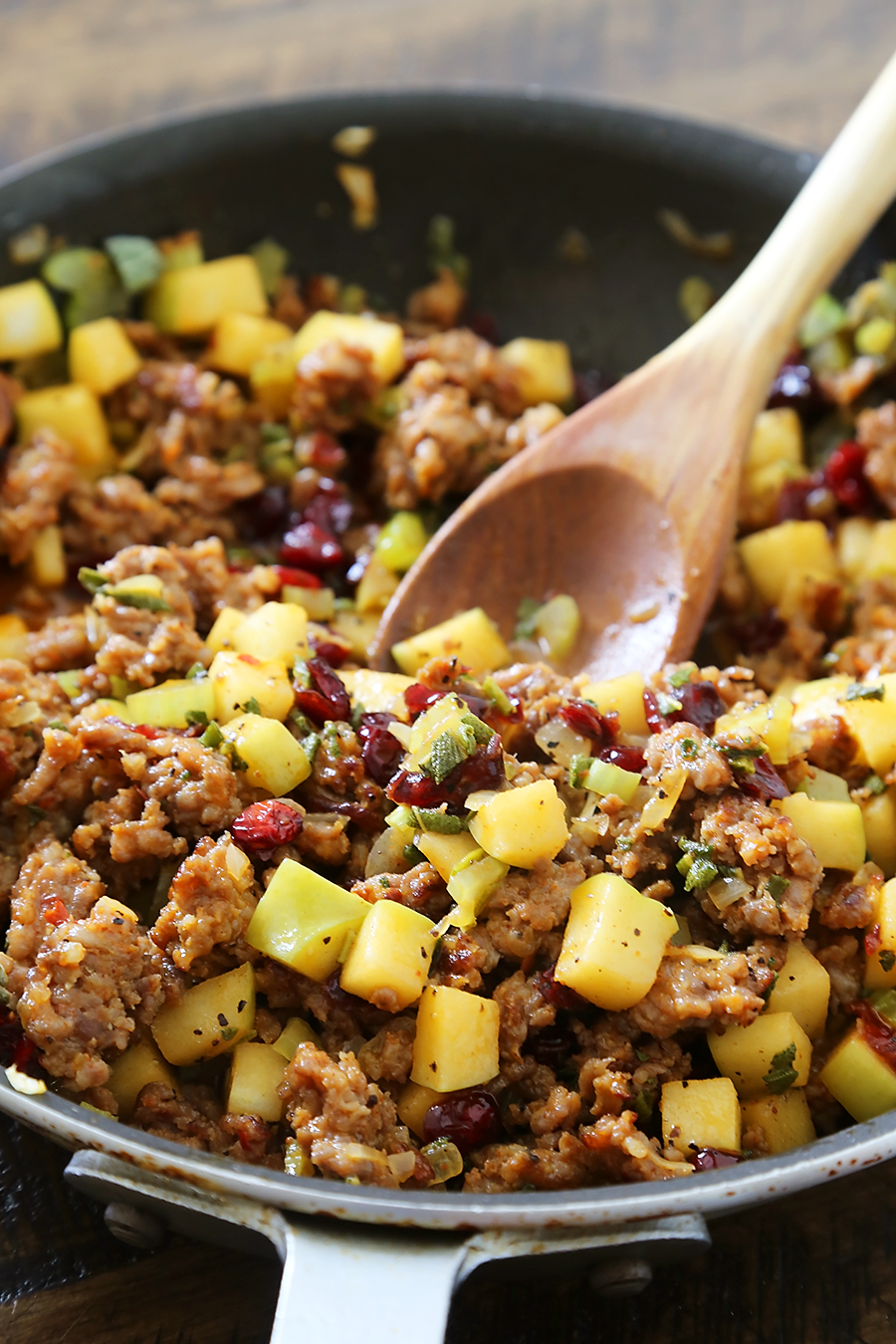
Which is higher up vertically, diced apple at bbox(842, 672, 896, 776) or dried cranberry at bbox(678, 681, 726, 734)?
diced apple at bbox(842, 672, 896, 776)

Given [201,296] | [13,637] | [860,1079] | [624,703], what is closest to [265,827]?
[624,703]

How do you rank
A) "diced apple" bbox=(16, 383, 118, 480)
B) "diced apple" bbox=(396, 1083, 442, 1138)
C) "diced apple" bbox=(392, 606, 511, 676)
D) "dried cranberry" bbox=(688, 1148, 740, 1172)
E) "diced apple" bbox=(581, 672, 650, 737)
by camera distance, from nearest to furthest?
"dried cranberry" bbox=(688, 1148, 740, 1172)
"diced apple" bbox=(396, 1083, 442, 1138)
"diced apple" bbox=(581, 672, 650, 737)
"diced apple" bbox=(392, 606, 511, 676)
"diced apple" bbox=(16, 383, 118, 480)

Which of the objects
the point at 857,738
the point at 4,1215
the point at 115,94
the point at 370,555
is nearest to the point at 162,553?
the point at 370,555

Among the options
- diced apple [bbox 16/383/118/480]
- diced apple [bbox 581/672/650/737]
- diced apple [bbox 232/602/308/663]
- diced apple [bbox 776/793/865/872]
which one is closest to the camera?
diced apple [bbox 776/793/865/872]

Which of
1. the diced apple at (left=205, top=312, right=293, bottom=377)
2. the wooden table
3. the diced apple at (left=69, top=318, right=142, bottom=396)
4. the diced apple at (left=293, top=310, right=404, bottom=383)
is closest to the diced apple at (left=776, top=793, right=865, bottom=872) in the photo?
the diced apple at (left=293, top=310, right=404, bottom=383)

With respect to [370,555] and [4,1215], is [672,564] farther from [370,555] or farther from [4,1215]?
[4,1215]

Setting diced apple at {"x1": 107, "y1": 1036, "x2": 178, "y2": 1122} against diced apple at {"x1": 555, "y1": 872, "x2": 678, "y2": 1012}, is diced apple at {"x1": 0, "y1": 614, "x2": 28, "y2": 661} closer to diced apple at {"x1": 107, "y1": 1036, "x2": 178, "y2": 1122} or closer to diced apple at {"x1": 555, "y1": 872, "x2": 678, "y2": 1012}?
diced apple at {"x1": 107, "y1": 1036, "x2": 178, "y2": 1122}

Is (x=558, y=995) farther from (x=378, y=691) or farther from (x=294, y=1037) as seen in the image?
(x=378, y=691)

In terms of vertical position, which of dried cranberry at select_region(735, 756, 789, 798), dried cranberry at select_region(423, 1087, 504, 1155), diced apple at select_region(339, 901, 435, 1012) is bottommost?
dried cranberry at select_region(423, 1087, 504, 1155)
